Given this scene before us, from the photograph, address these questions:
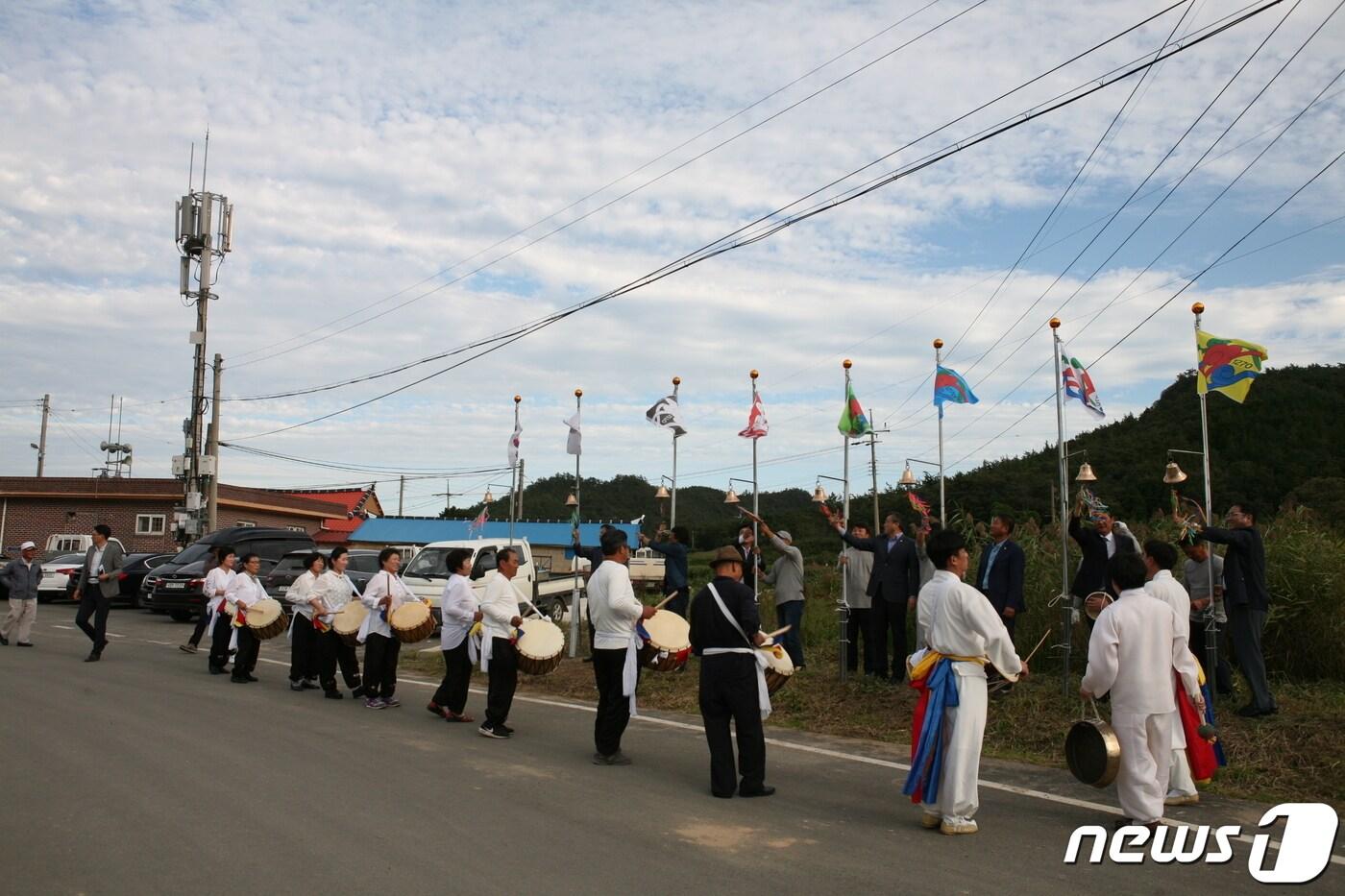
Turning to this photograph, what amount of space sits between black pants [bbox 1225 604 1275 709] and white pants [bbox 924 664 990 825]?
3892 millimetres

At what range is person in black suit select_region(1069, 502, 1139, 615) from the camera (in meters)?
10.0

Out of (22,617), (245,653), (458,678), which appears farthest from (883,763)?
(22,617)

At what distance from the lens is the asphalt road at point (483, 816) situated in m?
5.48

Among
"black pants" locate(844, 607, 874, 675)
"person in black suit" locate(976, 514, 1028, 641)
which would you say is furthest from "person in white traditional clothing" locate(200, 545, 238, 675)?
"person in black suit" locate(976, 514, 1028, 641)

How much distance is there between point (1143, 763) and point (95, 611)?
46.8ft

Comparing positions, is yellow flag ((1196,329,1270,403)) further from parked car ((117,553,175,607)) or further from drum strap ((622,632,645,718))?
parked car ((117,553,175,607))

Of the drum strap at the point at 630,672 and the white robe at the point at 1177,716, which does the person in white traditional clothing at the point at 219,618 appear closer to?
the drum strap at the point at 630,672

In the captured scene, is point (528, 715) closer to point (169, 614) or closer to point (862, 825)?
point (862, 825)

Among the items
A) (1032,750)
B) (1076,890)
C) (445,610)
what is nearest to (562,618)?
(445,610)

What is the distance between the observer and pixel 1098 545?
1008 centimetres

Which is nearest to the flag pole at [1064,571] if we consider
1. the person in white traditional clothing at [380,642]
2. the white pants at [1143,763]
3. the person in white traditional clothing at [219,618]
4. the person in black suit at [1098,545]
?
the person in black suit at [1098,545]

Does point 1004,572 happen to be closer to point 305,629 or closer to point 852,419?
point 852,419

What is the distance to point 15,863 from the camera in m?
5.59

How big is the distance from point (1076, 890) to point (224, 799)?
5.35m
